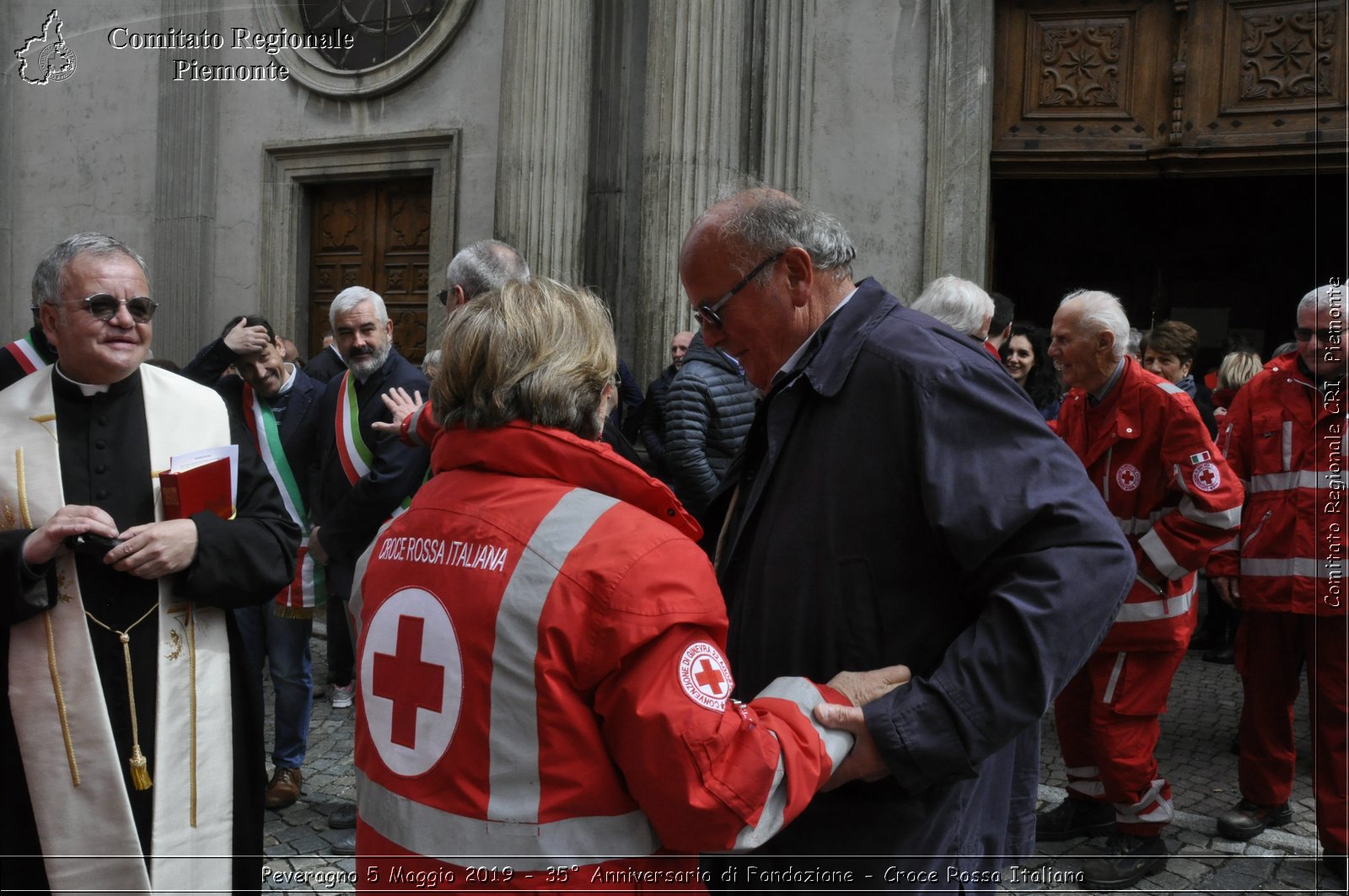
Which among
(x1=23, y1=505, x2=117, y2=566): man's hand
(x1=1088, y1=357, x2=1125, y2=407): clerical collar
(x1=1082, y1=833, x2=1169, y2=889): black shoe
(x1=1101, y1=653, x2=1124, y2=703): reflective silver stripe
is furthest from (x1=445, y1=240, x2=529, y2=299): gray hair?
(x1=1082, y1=833, x2=1169, y2=889): black shoe

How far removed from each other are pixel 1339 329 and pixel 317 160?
8.07m

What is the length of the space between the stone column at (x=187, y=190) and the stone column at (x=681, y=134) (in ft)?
15.4

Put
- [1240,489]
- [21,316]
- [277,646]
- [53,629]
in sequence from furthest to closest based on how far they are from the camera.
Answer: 1. [21,316]
2. [277,646]
3. [1240,489]
4. [53,629]

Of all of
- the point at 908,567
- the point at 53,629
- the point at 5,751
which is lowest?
the point at 5,751

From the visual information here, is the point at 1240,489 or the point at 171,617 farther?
the point at 1240,489

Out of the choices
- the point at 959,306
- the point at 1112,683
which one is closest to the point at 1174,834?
the point at 1112,683

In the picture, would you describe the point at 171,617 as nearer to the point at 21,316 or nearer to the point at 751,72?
the point at 751,72

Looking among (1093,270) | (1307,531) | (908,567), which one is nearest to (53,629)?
(908,567)

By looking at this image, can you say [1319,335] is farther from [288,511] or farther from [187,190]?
[187,190]

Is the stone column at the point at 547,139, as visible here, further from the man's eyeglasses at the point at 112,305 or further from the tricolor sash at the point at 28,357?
the man's eyeglasses at the point at 112,305

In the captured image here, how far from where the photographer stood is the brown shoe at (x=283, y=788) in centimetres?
467

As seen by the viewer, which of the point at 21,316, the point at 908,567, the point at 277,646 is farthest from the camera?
the point at 21,316

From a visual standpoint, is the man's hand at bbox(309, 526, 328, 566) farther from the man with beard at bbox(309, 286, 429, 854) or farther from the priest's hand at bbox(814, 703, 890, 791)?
the priest's hand at bbox(814, 703, 890, 791)

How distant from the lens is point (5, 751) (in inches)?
104
